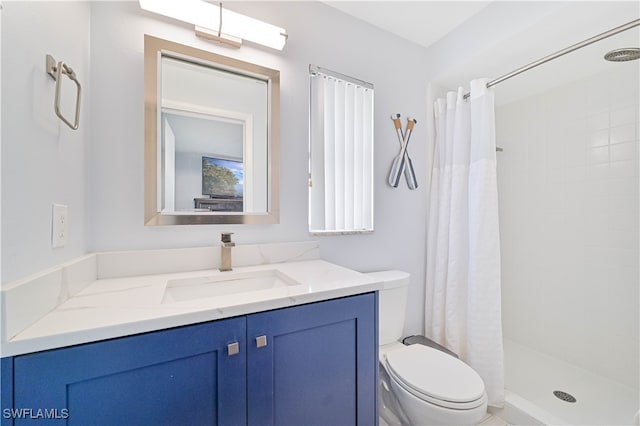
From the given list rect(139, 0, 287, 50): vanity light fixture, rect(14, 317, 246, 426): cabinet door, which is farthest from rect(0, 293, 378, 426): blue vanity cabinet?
rect(139, 0, 287, 50): vanity light fixture

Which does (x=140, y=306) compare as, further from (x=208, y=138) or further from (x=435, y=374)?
(x=435, y=374)

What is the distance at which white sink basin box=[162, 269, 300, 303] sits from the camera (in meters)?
1.08

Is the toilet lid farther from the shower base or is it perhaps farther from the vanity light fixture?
the vanity light fixture

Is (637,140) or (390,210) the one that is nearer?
(637,140)

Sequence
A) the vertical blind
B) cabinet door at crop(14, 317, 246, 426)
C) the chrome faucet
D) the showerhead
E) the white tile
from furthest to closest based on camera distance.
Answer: the white tile → the vertical blind → the showerhead → the chrome faucet → cabinet door at crop(14, 317, 246, 426)

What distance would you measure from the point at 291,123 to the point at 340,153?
0.35 meters

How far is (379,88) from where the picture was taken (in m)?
1.79

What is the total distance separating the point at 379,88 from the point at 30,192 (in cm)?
175

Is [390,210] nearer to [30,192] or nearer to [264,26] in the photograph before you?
[264,26]

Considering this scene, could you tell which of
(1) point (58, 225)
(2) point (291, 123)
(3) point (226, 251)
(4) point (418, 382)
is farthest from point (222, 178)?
(4) point (418, 382)

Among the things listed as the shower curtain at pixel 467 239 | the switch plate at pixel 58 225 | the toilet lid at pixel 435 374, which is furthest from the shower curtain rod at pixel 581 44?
Answer: the switch plate at pixel 58 225

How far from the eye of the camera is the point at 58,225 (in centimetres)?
82

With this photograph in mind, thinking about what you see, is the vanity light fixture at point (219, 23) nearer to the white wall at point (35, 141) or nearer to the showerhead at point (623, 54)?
the white wall at point (35, 141)

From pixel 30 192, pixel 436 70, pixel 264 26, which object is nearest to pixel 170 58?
pixel 264 26
